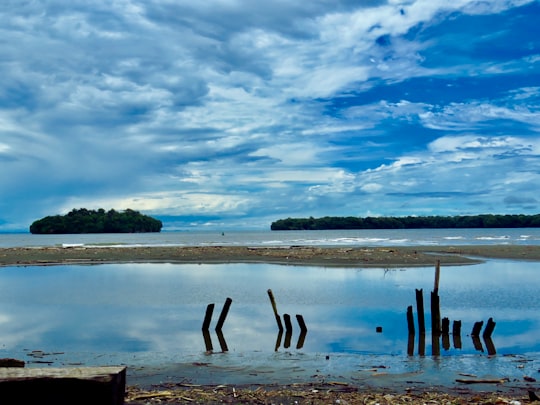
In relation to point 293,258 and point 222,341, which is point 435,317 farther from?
point 293,258

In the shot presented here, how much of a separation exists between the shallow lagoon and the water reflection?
0.20 ft

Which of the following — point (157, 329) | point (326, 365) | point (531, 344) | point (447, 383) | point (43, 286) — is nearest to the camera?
point (447, 383)

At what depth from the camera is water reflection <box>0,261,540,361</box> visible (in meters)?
18.6

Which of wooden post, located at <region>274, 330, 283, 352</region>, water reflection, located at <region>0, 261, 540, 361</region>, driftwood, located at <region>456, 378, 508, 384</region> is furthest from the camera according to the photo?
water reflection, located at <region>0, 261, 540, 361</region>

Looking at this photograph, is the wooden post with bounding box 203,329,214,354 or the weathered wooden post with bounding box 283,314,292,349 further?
Result: the weathered wooden post with bounding box 283,314,292,349

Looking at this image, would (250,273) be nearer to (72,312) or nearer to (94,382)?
(72,312)

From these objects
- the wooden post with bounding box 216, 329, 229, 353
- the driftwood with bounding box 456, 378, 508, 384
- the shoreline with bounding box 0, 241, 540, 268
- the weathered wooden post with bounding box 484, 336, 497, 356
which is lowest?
the weathered wooden post with bounding box 484, 336, 497, 356

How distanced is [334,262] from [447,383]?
3818cm

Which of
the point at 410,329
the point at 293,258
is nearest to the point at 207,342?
the point at 410,329

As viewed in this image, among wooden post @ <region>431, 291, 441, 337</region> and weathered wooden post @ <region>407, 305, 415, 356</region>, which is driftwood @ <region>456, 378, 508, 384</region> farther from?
wooden post @ <region>431, 291, 441, 337</region>

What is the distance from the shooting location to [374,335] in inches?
782

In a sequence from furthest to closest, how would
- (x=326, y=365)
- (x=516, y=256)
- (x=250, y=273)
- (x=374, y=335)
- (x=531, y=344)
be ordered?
(x=516, y=256) → (x=250, y=273) → (x=374, y=335) → (x=531, y=344) → (x=326, y=365)

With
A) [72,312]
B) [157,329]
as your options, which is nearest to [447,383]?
[157,329]

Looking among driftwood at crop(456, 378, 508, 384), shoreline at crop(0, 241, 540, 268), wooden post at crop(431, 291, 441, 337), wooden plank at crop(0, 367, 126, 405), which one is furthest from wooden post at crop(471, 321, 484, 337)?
shoreline at crop(0, 241, 540, 268)
